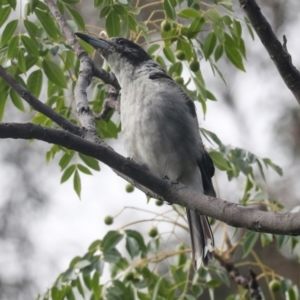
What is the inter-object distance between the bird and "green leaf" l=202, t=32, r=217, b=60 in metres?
0.25

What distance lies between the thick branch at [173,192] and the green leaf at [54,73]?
1.05m

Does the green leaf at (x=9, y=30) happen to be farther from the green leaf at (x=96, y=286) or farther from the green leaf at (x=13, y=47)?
the green leaf at (x=96, y=286)

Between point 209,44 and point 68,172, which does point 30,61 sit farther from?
Result: point 209,44

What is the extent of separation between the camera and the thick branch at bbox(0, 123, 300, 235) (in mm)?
2186

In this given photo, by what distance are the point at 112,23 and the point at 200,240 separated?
3.78ft

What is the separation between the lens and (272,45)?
2475 millimetres

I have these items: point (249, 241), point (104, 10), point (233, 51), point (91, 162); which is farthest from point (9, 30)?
point (249, 241)

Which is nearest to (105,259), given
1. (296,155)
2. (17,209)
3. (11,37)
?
(11,37)

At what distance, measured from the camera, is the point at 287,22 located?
30.1 ft

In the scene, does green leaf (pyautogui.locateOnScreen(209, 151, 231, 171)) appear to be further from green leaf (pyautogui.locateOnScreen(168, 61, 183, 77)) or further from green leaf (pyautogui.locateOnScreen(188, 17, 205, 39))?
green leaf (pyautogui.locateOnScreen(188, 17, 205, 39))

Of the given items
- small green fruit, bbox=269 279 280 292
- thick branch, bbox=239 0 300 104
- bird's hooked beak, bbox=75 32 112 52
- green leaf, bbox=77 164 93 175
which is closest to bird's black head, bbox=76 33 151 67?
bird's hooked beak, bbox=75 32 112 52

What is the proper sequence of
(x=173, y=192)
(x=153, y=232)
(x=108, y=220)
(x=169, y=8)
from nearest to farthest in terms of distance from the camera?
(x=173, y=192), (x=169, y=8), (x=153, y=232), (x=108, y=220)

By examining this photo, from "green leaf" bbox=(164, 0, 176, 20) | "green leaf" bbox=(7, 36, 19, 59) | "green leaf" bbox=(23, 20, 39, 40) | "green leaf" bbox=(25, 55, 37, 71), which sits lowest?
"green leaf" bbox=(7, 36, 19, 59)

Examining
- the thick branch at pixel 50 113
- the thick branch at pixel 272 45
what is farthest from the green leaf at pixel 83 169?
the thick branch at pixel 272 45
